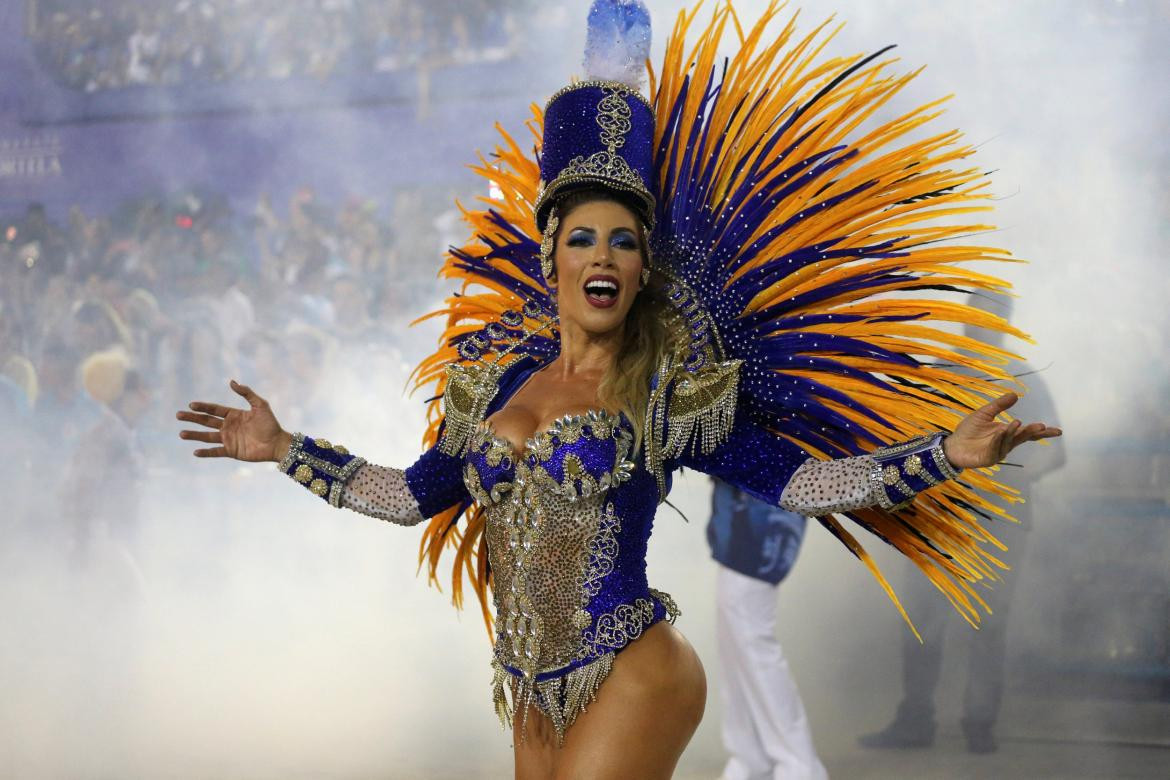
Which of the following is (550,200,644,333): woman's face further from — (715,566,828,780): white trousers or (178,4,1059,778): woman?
(715,566,828,780): white trousers

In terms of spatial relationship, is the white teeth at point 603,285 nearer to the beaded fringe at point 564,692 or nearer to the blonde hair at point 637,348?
the blonde hair at point 637,348

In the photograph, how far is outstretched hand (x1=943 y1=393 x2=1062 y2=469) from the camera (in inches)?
80.7

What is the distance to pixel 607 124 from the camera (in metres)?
2.44

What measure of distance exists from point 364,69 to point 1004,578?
13.0 feet

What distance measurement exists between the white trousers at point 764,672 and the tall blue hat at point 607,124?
2.41 metres

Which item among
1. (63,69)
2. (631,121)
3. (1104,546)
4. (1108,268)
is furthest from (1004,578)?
(63,69)

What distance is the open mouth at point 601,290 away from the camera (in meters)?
2.39

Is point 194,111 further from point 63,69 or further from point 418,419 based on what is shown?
point 418,419

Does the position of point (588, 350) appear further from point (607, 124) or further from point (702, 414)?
point (607, 124)

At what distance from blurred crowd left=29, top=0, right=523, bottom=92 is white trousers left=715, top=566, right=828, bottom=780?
3071 mm

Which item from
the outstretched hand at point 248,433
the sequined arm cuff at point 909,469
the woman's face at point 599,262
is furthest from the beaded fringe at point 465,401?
the sequined arm cuff at point 909,469

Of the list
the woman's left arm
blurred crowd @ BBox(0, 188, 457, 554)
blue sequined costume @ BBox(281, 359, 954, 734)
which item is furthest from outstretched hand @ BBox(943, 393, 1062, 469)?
blurred crowd @ BBox(0, 188, 457, 554)

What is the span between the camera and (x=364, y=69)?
6.40 meters

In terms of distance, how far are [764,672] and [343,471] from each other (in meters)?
2.39
